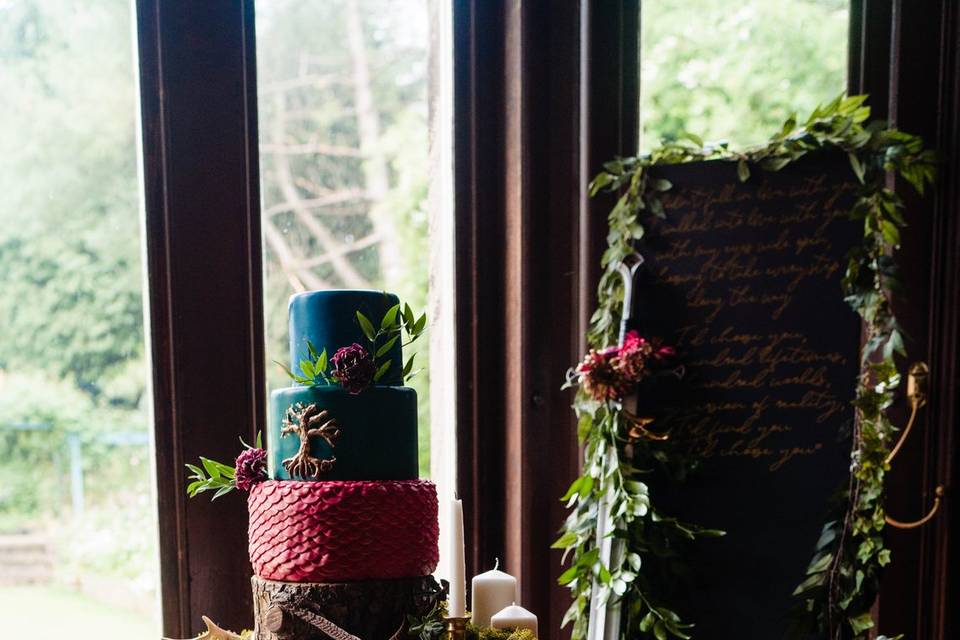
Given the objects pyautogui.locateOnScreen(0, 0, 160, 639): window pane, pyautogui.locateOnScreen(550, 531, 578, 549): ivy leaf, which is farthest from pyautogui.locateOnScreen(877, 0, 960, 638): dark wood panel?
pyautogui.locateOnScreen(0, 0, 160, 639): window pane

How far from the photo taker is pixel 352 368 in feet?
3.51

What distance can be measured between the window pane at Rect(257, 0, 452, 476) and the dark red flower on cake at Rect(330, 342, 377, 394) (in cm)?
54

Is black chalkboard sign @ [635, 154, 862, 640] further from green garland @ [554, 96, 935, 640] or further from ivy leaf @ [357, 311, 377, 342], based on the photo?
ivy leaf @ [357, 311, 377, 342]

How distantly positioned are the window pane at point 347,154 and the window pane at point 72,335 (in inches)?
9.9

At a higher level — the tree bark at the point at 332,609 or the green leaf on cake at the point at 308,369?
the green leaf on cake at the point at 308,369

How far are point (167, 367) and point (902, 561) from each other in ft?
4.58

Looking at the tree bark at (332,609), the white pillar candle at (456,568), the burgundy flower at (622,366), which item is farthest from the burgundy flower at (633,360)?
the tree bark at (332,609)

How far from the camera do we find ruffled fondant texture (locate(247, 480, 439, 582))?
105cm

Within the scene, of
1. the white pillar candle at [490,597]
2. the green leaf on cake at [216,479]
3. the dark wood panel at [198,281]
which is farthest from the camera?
the dark wood panel at [198,281]

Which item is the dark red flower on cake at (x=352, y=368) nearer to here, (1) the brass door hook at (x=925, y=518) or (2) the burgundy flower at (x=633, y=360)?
(2) the burgundy flower at (x=633, y=360)

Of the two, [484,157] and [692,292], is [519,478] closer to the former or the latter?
[692,292]

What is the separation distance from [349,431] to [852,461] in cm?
90

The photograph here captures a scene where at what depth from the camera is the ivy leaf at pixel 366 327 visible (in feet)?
3.62

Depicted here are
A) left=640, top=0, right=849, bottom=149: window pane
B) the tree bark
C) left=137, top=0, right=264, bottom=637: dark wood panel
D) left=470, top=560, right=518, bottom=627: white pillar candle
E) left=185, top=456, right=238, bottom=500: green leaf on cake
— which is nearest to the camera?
the tree bark
